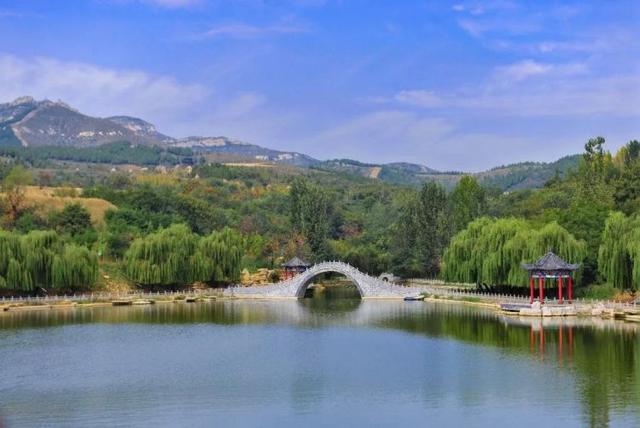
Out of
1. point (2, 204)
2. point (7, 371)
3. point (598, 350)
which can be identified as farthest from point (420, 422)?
point (2, 204)

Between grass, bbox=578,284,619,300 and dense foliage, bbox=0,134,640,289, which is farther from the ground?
dense foliage, bbox=0,134,640,289

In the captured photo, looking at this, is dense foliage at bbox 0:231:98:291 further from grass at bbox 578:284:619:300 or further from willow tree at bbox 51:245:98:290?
grass at bbox 578:284:619:300

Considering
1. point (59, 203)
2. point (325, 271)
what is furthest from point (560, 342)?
point (59, 203)

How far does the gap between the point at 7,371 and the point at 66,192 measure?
213 feet

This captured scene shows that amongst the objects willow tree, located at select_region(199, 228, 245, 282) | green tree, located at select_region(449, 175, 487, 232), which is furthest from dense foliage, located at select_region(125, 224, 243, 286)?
green tree, located at select_region(449, 175, 487, 232)

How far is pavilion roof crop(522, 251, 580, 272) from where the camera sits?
5016 centimetres

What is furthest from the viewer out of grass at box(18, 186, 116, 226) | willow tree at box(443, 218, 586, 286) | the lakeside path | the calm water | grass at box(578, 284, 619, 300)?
grass at box(18, 186, 116, 226)

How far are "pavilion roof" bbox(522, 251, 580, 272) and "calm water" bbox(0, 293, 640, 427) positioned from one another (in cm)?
373

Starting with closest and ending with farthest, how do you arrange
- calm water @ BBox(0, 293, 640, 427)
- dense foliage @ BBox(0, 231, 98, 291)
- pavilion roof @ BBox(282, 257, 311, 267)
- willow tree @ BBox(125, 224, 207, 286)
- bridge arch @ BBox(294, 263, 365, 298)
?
calm water @ BBox(0, 293, 640, 427) → dense foliage @ BBox(0, 231, 98, 291) → willow tree @ BBox(125, 224, 207, 286) → bridge arch @ BBox(294, 263, 365, 298) → pavilion roof @ BBox(282, 257, 311, 267)

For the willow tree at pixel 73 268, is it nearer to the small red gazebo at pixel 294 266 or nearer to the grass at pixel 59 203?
the small red gazebo at pixel 294 266

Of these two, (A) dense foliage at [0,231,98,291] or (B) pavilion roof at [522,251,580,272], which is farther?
(A) dense foliage at [0,231,98,291]

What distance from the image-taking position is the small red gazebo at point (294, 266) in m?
72.0

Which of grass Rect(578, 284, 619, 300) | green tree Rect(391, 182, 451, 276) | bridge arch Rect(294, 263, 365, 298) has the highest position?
green tree Rect(391, 182, 451, 276)

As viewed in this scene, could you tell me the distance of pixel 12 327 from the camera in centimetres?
4691
